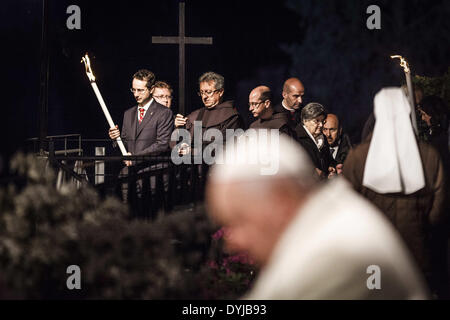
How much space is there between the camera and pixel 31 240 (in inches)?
129

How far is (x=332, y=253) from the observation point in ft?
7.01

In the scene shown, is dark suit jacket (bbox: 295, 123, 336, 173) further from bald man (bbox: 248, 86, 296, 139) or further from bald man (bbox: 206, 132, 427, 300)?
bald man (bbox: 206, 132, 427, 300)

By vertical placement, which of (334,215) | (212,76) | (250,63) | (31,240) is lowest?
(31,240)

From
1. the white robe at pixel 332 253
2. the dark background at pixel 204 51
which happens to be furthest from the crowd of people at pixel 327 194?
the dark background at pixel 204 51

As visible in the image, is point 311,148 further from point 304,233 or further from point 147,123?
point 304,233

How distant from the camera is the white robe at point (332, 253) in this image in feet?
7.04

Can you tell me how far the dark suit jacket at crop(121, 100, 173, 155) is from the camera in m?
8.00

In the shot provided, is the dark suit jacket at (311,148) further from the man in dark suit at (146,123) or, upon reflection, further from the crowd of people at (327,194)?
the man in dark suit at (146,123)

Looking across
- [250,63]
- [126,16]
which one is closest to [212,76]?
[126,16]

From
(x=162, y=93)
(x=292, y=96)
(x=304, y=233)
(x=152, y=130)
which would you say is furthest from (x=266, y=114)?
(x=304, y=233)

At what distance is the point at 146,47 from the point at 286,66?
1550cm

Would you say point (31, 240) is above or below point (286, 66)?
below

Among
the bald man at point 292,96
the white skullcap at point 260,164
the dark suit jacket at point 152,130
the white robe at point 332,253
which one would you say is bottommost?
the white robe at point 332,253
